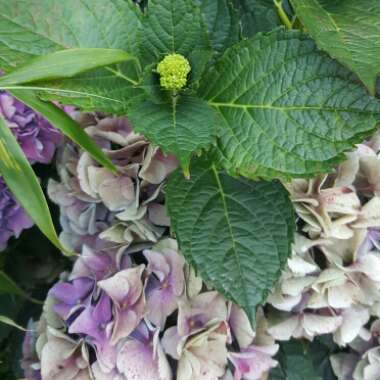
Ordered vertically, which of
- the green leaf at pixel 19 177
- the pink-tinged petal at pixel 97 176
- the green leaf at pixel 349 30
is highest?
the green leaf at pixel 349 30

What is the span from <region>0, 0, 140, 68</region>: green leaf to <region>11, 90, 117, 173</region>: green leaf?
0.09 feet

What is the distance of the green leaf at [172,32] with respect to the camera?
1.66 feet

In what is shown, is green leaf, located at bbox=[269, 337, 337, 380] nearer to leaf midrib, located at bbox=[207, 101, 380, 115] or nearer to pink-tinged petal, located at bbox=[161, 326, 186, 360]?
pink-tinged petal, located at bbox=[161, 326, 186, 360]

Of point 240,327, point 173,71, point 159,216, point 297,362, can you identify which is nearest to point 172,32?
point 173,71

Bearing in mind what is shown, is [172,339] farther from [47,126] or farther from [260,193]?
[47,126]

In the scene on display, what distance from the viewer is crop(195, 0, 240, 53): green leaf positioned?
55 cm

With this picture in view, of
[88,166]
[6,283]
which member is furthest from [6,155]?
[6,283]

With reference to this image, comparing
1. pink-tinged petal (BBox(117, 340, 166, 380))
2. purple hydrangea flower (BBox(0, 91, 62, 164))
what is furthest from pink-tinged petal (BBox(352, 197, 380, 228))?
purple hydrangea flower (BBox(0, 91, 62, 164))

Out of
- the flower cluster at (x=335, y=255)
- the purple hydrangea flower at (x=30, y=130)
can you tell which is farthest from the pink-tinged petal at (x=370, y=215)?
the purple hydrangea flower at (x=30, y=130)

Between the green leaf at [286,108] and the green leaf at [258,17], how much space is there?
0.38 feet

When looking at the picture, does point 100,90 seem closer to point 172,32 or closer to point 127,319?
point 172,32

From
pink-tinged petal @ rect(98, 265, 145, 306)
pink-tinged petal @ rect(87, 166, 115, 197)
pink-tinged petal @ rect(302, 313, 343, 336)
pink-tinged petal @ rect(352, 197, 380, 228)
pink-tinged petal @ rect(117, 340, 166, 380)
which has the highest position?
pink-tinged petal @ rect(87, 166, 115, 197)

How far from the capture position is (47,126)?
2.10 ft

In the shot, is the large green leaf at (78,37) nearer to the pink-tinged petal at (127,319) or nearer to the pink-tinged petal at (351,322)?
the pink-tinged petal at (127,319)
